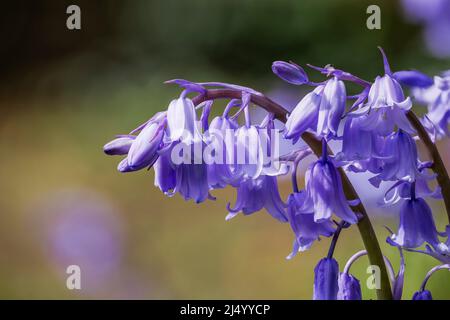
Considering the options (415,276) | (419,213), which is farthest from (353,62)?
→ (419,213)

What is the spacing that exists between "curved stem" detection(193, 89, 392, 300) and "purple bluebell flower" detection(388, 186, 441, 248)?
0.06 m

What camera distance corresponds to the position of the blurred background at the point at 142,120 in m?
2.98

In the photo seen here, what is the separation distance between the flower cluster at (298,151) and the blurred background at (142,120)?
1285 millimetres

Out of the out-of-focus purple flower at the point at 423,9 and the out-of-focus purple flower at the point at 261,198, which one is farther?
the out-of-focus purple flower at the point at 423,9

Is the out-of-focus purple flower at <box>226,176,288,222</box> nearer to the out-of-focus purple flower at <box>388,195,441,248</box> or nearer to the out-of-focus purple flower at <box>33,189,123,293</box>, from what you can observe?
the out-of-focus purple flower at <box>388,195,441,248</box>

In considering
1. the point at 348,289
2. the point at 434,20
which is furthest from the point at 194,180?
the point at 434,20

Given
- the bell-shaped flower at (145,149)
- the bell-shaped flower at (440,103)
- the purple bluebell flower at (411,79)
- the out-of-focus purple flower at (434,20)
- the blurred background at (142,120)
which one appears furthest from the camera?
the out-of-focus purple flower at (434,20)

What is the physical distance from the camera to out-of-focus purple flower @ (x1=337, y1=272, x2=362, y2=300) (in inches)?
40.8

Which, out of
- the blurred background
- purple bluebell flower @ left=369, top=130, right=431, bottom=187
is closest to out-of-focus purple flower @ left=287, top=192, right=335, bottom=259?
purple bluebell flower @ left=369, top=130, right=431, bottom=187

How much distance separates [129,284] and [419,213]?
2.04m

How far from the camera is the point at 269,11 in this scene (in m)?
4.48

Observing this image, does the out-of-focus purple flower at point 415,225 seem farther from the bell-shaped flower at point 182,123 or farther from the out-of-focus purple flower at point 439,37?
the out-of-focus purple flower at point 439,37

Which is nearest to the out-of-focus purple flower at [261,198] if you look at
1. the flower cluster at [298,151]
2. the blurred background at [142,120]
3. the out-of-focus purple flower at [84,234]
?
the flower cluster at [298,151]
